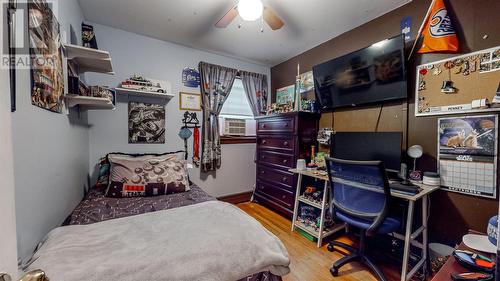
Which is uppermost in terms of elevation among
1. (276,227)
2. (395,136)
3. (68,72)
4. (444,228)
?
(68,72)

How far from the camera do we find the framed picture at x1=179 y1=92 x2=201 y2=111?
2.82m

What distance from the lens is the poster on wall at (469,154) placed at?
1474mm

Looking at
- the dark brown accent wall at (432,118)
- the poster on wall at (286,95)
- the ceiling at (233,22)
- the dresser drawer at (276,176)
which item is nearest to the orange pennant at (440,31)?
Answer: the dark brown accent wall at (432,118)

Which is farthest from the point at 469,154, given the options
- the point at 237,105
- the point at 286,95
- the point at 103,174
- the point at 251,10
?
the point at 103,174

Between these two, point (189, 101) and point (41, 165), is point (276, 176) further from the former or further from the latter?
point (41, 165)

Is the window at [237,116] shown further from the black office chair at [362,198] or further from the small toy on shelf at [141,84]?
the black office chair at [362,198]

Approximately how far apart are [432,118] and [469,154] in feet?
1.26

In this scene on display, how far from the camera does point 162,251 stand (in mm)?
895

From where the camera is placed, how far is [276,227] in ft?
8.04

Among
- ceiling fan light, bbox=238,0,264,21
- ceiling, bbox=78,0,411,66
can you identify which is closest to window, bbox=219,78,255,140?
ceiling, bbox=78,0,411,66

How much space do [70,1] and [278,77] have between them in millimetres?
2729

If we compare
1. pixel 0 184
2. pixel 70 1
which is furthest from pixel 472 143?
pixel 70 1

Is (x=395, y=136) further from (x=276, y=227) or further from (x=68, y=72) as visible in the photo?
(x=68, y=72)

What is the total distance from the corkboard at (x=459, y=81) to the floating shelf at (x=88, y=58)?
282 cm
